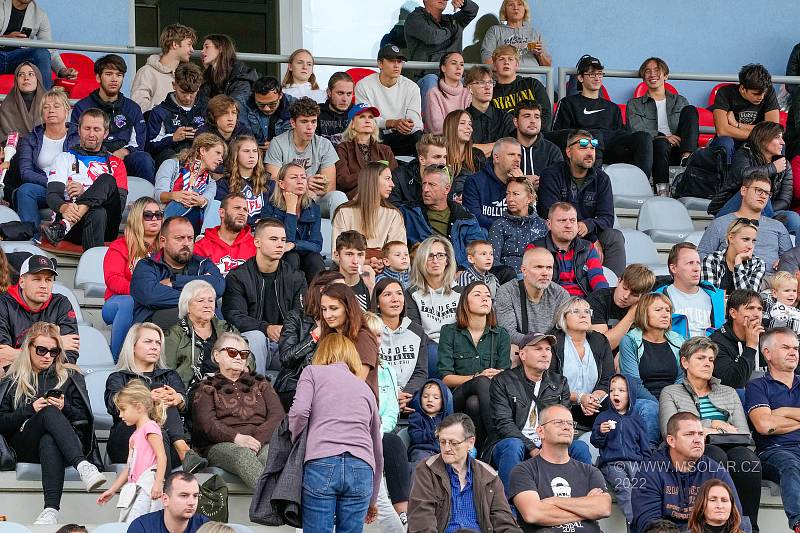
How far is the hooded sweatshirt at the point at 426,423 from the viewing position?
27.7 ft

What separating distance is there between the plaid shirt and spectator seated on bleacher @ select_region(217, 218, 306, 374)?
2.53 meters

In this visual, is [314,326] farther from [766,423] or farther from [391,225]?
[766,423]

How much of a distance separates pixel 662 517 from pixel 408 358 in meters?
1.57

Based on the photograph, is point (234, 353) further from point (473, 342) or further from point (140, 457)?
point (473, 342)

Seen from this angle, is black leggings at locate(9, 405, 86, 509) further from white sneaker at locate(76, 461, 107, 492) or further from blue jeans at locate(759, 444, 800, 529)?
blue jeans at locate(759, 444, 800, 529)

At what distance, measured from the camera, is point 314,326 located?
332 inches

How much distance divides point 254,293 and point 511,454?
5.96 feet

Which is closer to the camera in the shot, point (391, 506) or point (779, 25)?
point (391, 506)

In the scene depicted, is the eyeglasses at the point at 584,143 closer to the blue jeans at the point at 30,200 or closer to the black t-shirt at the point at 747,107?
the black t-shirt at the point at 747,107

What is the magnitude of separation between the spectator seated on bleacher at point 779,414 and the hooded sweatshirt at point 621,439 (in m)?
0.70

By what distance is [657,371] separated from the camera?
9172 millimetres

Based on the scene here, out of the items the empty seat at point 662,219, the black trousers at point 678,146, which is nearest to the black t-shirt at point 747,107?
the black trousers at point 678,146

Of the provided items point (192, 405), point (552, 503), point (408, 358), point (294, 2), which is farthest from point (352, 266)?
point (294, 2)

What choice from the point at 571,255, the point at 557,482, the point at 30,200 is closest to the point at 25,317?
the point at 30,200
